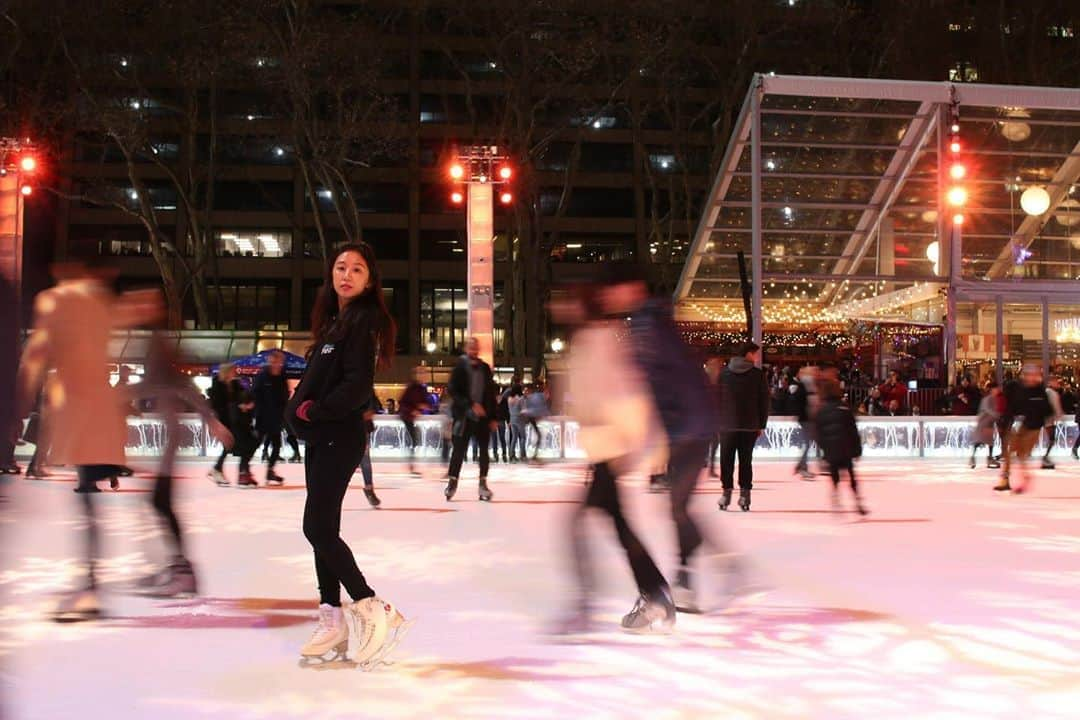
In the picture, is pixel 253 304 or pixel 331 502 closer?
pixel 331 502

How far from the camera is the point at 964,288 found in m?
20.2

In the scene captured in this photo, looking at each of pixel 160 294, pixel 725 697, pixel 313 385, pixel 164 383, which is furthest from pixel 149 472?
pixel 725 697

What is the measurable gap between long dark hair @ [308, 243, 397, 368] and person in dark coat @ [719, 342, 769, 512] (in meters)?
5.34

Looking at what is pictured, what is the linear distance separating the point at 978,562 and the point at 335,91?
25.3 meters

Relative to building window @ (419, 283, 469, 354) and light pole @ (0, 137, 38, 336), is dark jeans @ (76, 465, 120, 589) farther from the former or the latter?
building window @ (419, 283, 469, 354)

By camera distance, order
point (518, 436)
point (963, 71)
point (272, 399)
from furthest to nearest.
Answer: point (963, 71)
point (518, 436)
point (272, 399)

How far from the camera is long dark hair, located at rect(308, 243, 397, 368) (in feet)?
12.7

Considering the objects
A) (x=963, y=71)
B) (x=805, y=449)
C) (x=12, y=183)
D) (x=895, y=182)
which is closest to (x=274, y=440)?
(x=805, y=449)

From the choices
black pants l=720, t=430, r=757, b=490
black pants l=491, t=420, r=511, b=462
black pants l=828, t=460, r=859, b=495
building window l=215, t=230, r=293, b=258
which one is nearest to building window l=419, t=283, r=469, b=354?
building window l=215, t=230, r=293, b=258

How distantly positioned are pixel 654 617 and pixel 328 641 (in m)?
1.31

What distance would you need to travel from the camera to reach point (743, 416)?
355 inches

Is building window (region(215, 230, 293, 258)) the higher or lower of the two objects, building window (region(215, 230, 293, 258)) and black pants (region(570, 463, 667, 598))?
the higher

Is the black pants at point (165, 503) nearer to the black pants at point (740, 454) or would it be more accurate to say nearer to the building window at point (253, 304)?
the black pants at point (740, 454)

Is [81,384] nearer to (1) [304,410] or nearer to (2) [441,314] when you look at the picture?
(1) [304,410]
